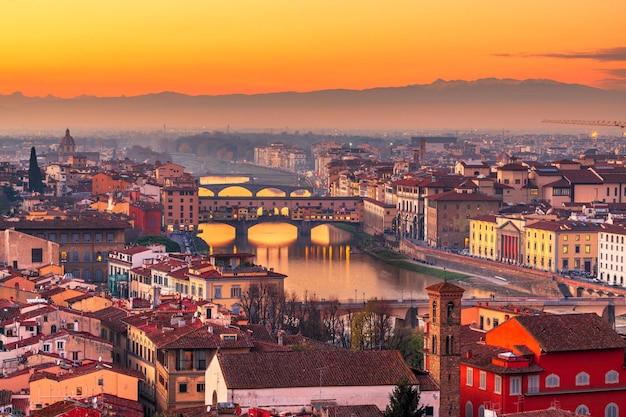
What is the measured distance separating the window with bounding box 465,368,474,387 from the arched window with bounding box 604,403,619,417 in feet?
3.42

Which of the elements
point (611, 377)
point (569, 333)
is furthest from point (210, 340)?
point (611, 377)

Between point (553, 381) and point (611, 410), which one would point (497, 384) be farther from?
point (611, 410)

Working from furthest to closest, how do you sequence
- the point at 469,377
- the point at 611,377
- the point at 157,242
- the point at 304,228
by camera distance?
the point at 304,228 < the point at 157,242 < the point at 611,377 < the point at 469,377

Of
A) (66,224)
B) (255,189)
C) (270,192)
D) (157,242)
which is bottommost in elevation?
(270,192)

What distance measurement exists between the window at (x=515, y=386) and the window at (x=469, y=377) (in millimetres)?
374

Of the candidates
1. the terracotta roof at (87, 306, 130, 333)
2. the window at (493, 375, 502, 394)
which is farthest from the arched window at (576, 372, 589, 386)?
the terracotta roof at (87, 306, 130, 333)

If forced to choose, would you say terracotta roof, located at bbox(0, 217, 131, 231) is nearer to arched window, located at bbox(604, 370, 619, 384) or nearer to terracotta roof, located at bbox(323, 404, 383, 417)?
arched window, located at bbox(604, 370, 619, 384)

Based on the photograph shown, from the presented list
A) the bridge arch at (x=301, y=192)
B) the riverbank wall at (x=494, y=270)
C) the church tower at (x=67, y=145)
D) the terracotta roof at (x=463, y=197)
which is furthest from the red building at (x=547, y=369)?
the church tower at (x=67, y=145)

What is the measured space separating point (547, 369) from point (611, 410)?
64 cm

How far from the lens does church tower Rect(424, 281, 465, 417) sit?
12.7 metres

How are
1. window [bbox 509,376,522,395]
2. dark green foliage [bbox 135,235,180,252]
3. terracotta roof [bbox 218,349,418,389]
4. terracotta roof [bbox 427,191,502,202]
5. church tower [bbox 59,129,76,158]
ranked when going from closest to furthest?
terracotta roof [bbox 218,349,418,389], window [bbox 509,376,522,395], dark green foliage [bbox 135,235,180,252], terracotta roof [bbox 427,191,502,202], church tower [bbox 59,129,76,158]

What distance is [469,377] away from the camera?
44.6ft

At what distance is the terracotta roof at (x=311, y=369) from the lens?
1221cm

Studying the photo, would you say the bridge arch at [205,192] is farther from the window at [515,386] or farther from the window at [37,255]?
the window at [515,386]
